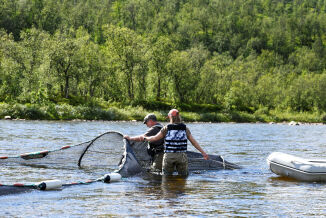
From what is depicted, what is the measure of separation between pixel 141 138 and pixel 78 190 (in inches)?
110

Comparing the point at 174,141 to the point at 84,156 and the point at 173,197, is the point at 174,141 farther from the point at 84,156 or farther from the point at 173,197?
the point at 84,156

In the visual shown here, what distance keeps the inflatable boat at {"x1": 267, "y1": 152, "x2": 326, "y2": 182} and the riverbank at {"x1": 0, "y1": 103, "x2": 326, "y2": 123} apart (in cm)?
4696

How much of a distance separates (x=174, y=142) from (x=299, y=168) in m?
4.62

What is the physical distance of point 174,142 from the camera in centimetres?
1460

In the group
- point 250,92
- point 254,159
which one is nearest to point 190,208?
point 254,159

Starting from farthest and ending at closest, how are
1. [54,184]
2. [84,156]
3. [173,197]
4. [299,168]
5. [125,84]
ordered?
[125,84] < [84,156] < [299,168] < [54,184] < [173,197]

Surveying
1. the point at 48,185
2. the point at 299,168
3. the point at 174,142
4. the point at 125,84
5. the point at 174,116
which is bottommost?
the point at 299,168

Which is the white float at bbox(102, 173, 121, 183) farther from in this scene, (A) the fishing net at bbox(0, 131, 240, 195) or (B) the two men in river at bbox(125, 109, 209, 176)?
(B) the two men in river at bbox(125, 109, 209, 176)

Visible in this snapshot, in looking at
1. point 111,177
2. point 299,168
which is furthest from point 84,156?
point 299,168

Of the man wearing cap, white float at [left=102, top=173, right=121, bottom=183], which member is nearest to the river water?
white float at [left=102, top=173, right=121, bottom=183]

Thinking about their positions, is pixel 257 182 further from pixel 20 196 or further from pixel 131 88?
pixel 131 88

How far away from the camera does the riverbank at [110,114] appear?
61219mm

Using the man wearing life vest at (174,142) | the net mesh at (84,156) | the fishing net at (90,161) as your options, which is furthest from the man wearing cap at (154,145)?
the net mesh at (84,156)

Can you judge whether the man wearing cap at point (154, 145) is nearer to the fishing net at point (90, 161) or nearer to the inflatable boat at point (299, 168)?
the fishing net at point (90, 161)
